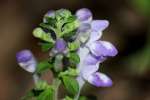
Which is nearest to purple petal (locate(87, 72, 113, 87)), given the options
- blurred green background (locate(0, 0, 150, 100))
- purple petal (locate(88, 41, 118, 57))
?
purple petal (locate(88, 41, 118, 57))

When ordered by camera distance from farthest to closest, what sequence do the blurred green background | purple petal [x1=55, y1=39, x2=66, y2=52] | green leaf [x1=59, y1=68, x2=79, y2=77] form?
1. the blurred green background
2. green leaf [x1=59, y1=68, x2=79, y2=77]
3. purple petal [x1=55, y1=39, x2=66, y2=52]

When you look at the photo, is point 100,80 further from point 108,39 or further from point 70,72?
point 108,39

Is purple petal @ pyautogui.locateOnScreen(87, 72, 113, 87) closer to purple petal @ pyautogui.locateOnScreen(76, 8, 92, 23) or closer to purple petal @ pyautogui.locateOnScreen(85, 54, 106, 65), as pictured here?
purple petal @ pyautogui.locateOnScreen(85, 54, 106, 65)

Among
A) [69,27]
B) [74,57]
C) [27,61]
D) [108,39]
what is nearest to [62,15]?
[69,27]

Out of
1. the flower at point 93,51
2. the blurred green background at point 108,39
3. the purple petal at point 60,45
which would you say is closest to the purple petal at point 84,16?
the flower at point 93,51

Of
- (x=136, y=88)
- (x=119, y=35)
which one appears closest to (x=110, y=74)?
(x=136, y=88)

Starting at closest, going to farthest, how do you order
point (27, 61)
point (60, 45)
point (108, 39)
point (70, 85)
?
point (60, 45) → point (70, 85) → point (27, 61) → point (108, 39)
